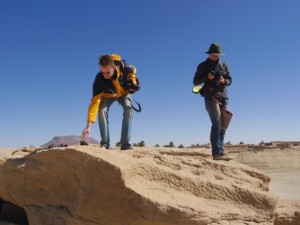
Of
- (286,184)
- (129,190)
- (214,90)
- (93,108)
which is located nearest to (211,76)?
(214,90)

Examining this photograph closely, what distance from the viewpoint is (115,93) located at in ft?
17.6

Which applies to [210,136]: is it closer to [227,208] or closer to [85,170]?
[227,208]

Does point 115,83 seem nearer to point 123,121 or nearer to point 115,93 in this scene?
point 115,93

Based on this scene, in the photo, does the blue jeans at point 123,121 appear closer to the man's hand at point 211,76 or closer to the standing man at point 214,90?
the standing man at point 214,90

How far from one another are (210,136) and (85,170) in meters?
2.30

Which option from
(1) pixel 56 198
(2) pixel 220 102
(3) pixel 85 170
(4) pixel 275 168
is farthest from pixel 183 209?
(4) pixel 275 168

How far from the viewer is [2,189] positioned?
502 cm

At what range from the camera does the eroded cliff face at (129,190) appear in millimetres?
3705

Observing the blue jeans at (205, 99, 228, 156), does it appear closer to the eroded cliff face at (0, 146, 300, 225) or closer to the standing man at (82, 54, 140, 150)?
the eroded cliff face at (0, 146, 300, 225)

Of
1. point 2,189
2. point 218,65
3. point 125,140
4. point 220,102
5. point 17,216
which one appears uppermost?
point 218,65

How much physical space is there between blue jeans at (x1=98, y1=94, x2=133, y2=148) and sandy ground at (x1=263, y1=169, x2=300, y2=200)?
18.3ft

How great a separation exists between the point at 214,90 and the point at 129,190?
8.21ft

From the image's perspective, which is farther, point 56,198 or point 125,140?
point 125,140

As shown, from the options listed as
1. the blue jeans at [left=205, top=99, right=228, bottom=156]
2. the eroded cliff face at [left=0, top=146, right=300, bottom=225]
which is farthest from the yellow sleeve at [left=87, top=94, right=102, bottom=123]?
the blue jeans at [left=205, top=99, right=228, bottom=156]
